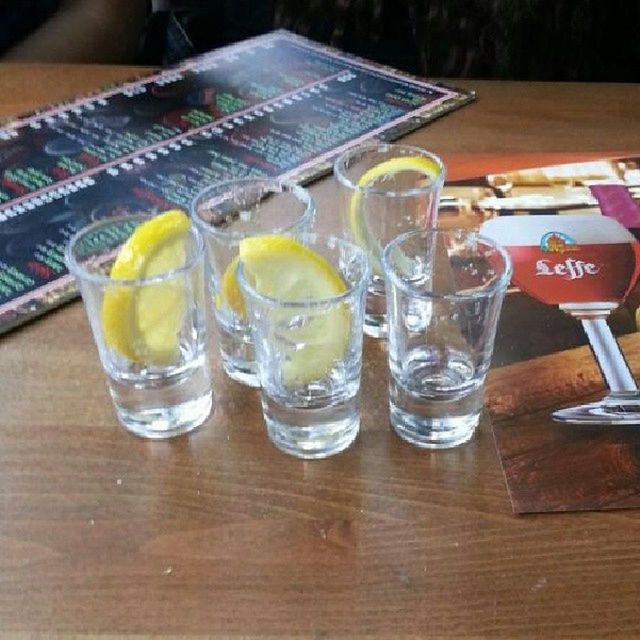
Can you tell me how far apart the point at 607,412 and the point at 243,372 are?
0.24 m

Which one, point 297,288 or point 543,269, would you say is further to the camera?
point 543,269

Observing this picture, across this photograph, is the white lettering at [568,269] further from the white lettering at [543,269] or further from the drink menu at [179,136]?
the drink menu at [179,136]

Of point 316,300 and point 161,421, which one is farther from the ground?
point 316,300

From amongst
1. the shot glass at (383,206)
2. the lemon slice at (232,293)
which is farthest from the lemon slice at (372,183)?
the lemon slice at (232,293)

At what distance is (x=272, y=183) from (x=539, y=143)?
14.2 inches

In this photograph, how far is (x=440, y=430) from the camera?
59cm

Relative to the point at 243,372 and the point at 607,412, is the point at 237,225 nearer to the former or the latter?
the point at 243,372

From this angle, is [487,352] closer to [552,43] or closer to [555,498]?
[555,498]

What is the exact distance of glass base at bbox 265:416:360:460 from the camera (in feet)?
1.92

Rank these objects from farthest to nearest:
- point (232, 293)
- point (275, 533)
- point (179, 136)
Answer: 1. point (179, 136)
2. point (232, 293)
3. point (275, 533)

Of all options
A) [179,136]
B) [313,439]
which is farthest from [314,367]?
[179,136]

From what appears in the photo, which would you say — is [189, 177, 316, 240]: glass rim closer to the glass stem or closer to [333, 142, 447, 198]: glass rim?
[333, 142, 447, 198]: glass rim

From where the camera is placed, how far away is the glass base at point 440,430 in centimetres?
59

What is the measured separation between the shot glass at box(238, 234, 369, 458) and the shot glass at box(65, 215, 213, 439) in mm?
48
